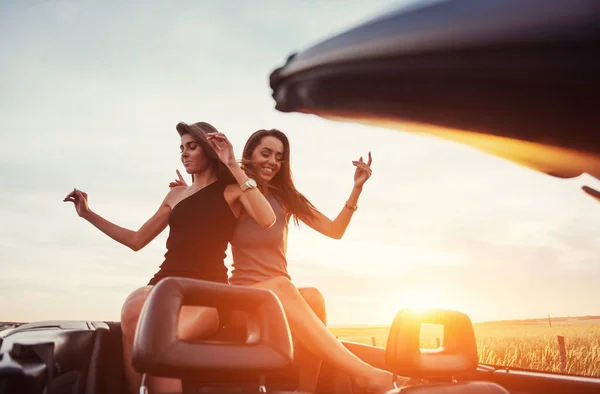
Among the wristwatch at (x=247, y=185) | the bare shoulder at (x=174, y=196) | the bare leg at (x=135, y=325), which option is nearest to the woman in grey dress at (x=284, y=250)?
the bare shoulder at (x=174, y=196)

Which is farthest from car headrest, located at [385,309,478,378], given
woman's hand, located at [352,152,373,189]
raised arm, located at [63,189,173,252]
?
raised arm, located at [63,189,173,252]

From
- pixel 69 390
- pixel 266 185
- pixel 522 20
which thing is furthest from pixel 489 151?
pixel 266 185

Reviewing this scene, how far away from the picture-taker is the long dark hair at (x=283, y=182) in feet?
13.3

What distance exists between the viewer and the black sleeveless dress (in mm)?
3242

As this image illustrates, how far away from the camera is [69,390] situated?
2.58 meters

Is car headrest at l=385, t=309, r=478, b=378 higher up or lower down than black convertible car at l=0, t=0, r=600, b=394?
lower down

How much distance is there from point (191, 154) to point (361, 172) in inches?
42.2

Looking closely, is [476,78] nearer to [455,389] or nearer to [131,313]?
[455,389]

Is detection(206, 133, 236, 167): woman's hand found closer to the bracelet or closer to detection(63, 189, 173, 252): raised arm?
detection(63, 189, 173, 252): raised arm

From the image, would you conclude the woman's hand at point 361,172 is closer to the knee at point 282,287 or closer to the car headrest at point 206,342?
the knee at point 282,287

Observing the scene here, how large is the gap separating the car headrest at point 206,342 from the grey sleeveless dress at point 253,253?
1.80 m

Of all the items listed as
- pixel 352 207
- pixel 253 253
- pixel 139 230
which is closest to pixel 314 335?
pixel 253 253

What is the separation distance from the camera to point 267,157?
158 inches

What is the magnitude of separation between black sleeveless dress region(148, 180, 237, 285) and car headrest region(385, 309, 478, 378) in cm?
127
